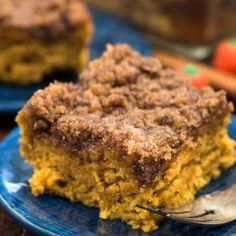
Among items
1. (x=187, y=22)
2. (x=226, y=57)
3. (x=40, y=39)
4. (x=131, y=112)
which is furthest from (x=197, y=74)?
(x=131, y=112)

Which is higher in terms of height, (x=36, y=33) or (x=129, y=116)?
(x=129, y=116)

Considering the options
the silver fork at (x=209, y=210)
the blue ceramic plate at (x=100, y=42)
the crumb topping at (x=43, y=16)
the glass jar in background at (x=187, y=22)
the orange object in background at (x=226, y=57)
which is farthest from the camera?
the glass jar in background at (x=187, y=22)

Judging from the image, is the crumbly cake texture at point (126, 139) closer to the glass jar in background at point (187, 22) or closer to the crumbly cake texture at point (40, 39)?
the crumbly cake texture at point (40, 39)

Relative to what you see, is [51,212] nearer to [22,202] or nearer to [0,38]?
[22,202]

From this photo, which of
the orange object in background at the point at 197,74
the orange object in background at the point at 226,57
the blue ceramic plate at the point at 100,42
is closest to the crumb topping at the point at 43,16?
the blue ceramic plate at the point at 100,42

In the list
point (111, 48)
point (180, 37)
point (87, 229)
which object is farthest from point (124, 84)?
point (180, 37)

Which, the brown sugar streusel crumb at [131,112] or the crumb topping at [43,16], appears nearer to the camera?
the brown sugar streusel crumb at [131,112]

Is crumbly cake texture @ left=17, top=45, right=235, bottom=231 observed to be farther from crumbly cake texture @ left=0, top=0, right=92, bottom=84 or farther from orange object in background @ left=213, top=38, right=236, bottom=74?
orange object in background @ left=213, top=38, right=236, bottom=74

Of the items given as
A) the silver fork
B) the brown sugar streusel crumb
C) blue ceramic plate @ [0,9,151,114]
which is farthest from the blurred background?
the silver fork
